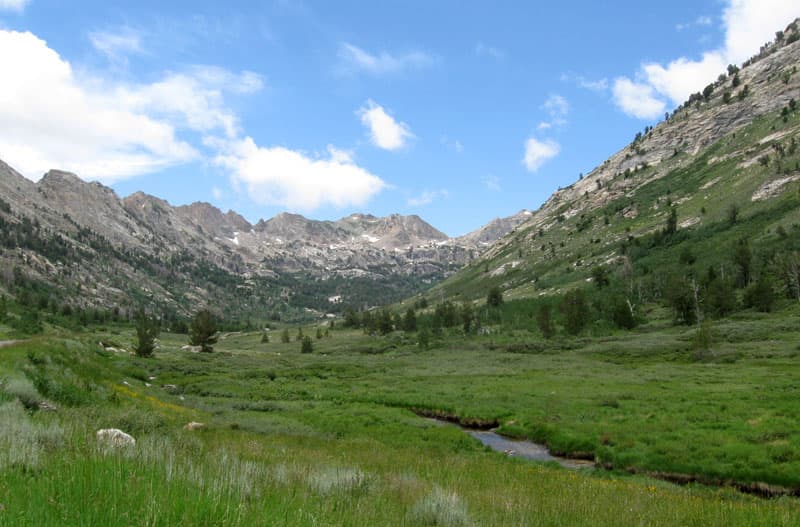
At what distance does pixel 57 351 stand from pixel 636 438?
36.6 meters

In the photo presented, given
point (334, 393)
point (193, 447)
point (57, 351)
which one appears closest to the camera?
point (193, 447)

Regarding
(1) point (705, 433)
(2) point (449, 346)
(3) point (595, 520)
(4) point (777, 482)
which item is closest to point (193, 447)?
(3) point (595, 520)

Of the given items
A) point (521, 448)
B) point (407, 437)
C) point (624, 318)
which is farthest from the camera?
point (624, 318)

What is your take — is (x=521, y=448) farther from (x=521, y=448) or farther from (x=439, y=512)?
(x=439, y=512)

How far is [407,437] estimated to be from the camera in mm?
29688

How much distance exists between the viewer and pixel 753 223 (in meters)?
155

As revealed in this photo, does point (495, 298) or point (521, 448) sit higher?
point (495, 298)

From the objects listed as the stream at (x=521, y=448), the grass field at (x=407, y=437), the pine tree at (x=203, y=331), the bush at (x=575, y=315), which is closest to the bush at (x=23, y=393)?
the grass field at (x=407, y=437)

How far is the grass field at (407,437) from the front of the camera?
585 centimetres

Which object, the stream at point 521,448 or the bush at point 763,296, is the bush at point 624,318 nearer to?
the bush at point 763,296

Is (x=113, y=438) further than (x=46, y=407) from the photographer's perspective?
No

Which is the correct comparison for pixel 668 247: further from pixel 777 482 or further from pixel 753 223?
pixel 777 482

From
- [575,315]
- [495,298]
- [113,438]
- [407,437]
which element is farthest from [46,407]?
[495,298]

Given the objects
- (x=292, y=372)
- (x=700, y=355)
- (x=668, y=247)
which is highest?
(x=668, y=247)
